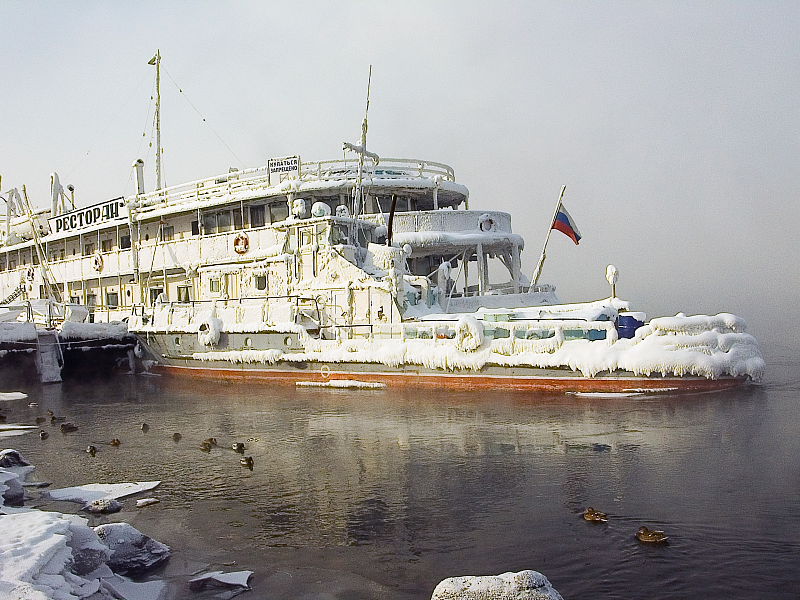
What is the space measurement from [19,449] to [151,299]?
72.3 feet

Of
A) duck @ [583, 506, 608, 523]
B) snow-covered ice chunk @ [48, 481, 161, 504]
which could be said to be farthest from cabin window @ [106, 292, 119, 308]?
duck @ [583, 506, 608, 523]

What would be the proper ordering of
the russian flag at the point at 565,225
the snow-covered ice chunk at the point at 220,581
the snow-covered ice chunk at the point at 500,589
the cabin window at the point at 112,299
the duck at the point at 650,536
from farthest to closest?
1. the cabin window at the point at 112,299
2. the russian flag at the point at 565,225
3. the duck at the point at 650,536
4. the snow-covered ice chunk at the point at 220,581
5. the snow-covered ice chunk at the point at 500,589

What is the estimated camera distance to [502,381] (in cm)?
2152

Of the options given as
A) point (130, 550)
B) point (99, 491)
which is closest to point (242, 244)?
point (99, 491)

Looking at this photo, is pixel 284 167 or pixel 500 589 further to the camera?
pixel 284 167

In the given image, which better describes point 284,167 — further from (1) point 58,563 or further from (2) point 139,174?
(1) point 58,563

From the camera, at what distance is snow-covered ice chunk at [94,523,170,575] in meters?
8.26

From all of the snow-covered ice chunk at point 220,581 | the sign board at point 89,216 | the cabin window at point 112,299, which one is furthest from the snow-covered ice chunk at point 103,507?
the cabin window at point 112,299

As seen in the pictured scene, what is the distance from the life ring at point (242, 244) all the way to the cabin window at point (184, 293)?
11.7 feet

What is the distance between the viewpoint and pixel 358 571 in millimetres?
8180

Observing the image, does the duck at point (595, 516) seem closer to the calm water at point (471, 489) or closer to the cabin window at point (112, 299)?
the calm water at point (471, 489)

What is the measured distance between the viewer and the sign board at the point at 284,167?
32906 millimetres

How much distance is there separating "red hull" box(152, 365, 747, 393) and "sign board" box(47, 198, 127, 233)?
15418 mm

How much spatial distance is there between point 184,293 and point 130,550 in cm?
2810
